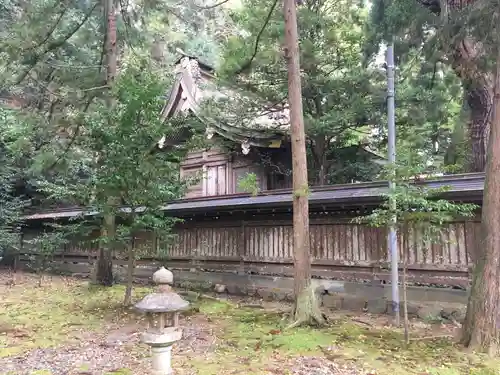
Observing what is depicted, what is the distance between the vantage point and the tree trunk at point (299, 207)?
6980 mm

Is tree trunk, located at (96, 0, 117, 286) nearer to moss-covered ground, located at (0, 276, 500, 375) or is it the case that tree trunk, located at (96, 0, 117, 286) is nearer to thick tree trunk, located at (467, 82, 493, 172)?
moss-covered ground, located at (0, 276, 500, 375)

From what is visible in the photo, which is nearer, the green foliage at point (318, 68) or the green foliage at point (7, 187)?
the green foliage at point (318, 68)

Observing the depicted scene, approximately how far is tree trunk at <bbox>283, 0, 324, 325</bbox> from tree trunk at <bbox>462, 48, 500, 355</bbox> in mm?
2346

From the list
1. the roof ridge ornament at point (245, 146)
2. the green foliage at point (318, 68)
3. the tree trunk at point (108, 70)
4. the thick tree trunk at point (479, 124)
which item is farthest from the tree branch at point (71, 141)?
the thick tree trunk at point (479, 124)

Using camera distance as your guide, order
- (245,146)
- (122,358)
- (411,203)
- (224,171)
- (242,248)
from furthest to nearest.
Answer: (224,171), (245,146), (242,248), (411,203), (122,358)

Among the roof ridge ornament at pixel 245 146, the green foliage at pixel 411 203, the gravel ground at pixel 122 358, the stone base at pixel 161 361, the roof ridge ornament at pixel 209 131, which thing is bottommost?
the gravel ground at pixel 122 358

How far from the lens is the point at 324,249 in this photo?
9.75 meters

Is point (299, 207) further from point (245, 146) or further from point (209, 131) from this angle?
point (209, 131)

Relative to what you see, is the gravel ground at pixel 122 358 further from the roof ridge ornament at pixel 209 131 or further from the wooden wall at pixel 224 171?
the wooden wall at pixel 224 171

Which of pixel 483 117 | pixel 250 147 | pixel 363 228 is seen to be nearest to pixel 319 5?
pixel 250 147

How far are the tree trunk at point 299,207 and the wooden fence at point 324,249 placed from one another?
64.0 inches

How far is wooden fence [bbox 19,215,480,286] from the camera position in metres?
7.96

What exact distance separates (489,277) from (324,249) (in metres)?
4.49

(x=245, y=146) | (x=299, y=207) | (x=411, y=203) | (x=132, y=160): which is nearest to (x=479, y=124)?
(x=245, y=146)
